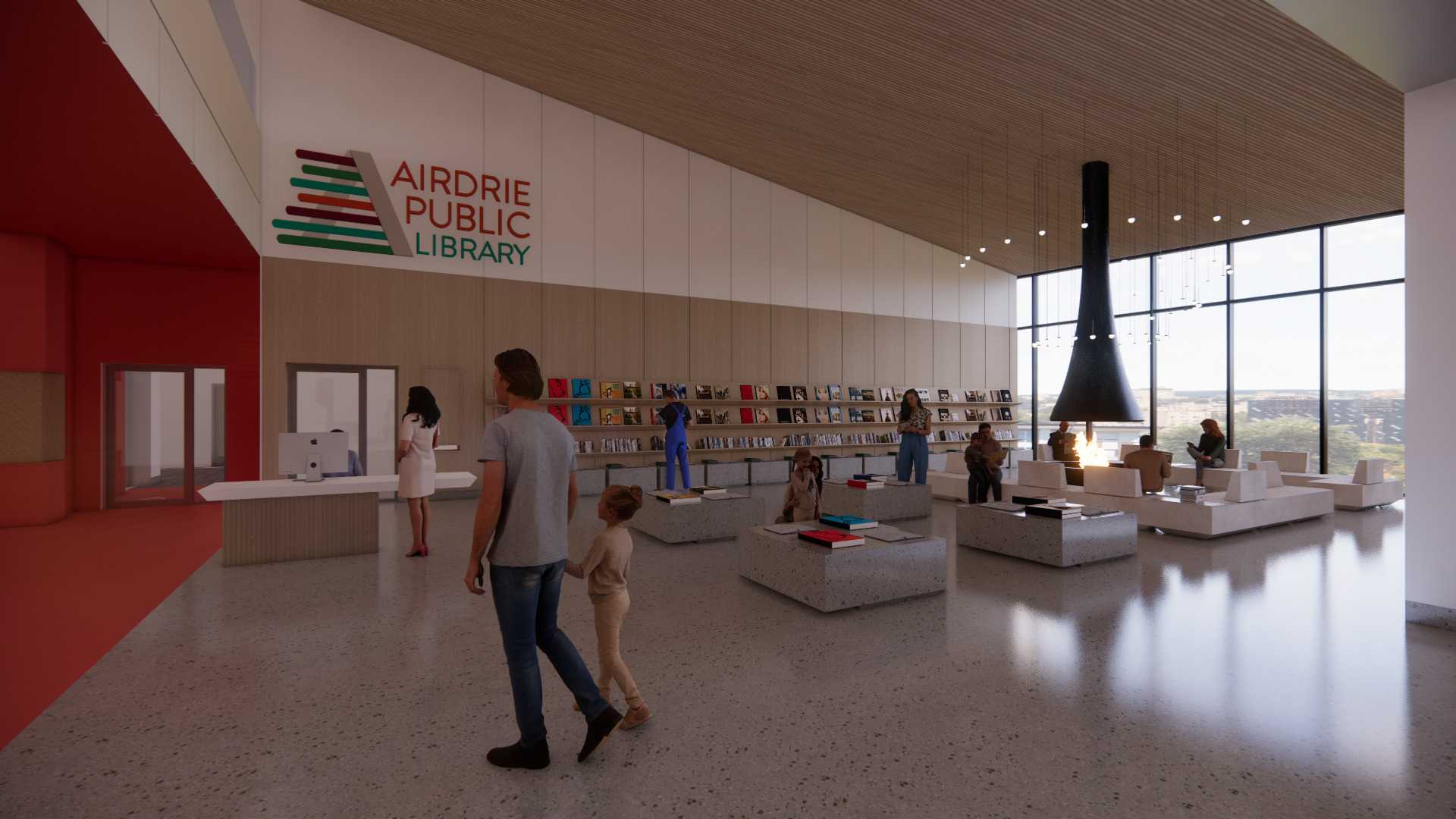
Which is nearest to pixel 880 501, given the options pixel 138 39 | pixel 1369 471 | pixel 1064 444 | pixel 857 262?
pixel 1064 444

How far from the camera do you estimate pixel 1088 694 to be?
3.12 metres

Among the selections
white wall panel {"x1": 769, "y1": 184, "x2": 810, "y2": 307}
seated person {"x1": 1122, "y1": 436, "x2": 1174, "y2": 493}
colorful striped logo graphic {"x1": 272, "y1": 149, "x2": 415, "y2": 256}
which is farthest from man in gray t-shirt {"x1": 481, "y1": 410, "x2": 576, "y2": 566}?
white wall panel {"x1": 769, "y1": 184, "x2": 810, "y2": 307}

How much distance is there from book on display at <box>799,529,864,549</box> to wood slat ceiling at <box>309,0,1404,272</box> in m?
5.10

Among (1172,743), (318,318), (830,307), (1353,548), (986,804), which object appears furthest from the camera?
(830,307)

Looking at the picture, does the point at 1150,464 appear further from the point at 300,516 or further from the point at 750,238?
the point at 300,516

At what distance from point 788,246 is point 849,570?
9.45 m

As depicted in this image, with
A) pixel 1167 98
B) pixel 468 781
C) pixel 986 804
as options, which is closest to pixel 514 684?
pixel 468 781

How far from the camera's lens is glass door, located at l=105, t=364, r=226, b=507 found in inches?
344

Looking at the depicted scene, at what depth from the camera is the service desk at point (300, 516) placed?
5488mm

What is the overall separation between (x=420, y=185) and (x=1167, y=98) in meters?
9.67

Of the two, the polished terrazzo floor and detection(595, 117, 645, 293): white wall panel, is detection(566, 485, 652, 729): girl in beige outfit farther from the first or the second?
detection(595, 117, 645, 293): white wall panel

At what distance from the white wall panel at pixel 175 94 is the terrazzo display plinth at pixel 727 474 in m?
7.80

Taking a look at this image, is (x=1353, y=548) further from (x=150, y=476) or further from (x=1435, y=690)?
(x=150, y=476)

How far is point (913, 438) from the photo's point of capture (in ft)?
28.9
